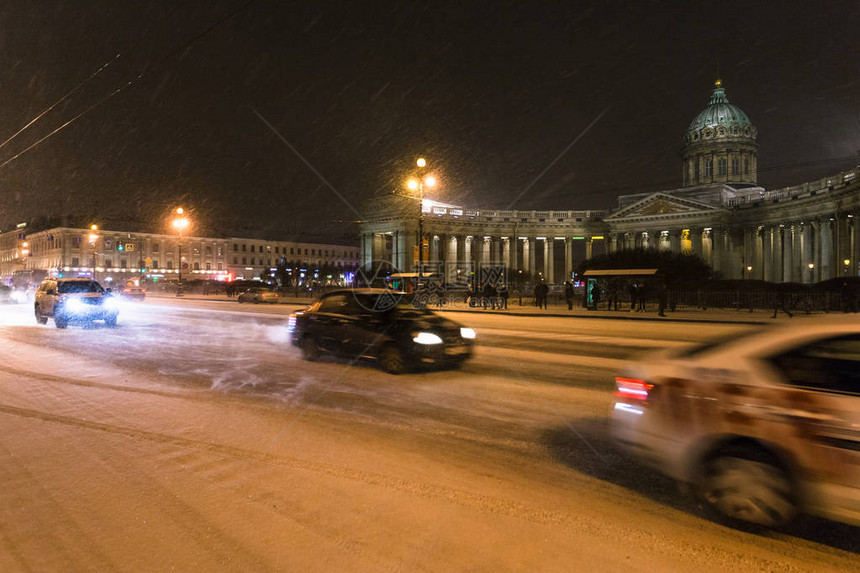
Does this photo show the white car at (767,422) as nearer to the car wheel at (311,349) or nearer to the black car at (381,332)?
the black car at (381,332)

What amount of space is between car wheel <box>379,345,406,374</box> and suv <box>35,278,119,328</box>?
14110 mm

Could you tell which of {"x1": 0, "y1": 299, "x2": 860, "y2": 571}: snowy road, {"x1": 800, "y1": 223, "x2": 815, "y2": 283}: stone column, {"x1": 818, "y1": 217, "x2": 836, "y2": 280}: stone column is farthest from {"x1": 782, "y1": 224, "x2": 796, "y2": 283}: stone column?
{"x1": 0, "y1": 299, "x2": 860, "y2": 571}: snowy road

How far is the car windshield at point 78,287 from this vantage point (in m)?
19.4

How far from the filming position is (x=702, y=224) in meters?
75.1

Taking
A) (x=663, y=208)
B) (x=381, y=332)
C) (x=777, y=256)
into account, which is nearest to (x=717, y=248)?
(x=777, y=256)

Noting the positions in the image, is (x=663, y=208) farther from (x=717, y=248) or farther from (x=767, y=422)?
(x=767, y=422)

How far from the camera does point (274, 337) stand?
55.3 feet

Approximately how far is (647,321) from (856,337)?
2267cm

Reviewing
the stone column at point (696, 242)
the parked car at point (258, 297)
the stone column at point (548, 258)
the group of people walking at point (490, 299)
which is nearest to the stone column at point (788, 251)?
the stone column at point (696, 242)

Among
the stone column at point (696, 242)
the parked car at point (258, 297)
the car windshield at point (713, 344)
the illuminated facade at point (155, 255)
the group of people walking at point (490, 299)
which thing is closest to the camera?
the car windshield at point (713, 344)

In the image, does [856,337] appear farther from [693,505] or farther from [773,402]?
[693,505]

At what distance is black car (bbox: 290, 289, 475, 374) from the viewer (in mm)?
10344

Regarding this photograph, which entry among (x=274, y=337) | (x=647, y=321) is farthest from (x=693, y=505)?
(x=647, y=321)

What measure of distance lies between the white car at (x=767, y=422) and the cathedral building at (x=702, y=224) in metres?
59.9
